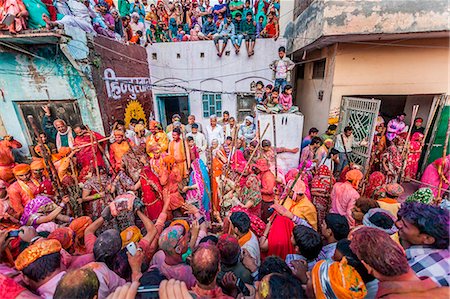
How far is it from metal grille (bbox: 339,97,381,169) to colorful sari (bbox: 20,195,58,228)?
6.38 m

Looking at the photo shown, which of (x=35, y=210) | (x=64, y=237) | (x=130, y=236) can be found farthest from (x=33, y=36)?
(x=130, y=236)

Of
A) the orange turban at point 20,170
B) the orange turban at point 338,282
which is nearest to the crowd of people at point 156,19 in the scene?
the orange turban at point 20,170

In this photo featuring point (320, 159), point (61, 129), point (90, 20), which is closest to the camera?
point (320, 159)

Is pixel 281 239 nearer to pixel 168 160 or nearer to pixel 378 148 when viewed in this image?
pixel 168 160

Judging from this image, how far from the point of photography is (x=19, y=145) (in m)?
6.36

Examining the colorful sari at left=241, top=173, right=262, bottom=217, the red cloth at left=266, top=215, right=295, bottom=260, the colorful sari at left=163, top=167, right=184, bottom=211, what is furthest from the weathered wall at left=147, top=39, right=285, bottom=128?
the red cloth at left=266, top=215, right=295, bottom=260

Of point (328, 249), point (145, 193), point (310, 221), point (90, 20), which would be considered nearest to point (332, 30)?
point (310, 221)

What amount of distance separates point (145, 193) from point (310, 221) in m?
2.87

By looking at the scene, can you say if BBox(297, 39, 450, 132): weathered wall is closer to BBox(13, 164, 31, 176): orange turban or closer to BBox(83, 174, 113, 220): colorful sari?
BBox(83, 174, 113, 220): colorful sari

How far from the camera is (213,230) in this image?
Answer: 3.94 meters

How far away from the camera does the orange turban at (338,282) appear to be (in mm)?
1360

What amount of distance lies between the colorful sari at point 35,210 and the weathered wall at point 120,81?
3.83m

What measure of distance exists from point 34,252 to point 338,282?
7.56ft

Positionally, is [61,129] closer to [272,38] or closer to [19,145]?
[19,145]
